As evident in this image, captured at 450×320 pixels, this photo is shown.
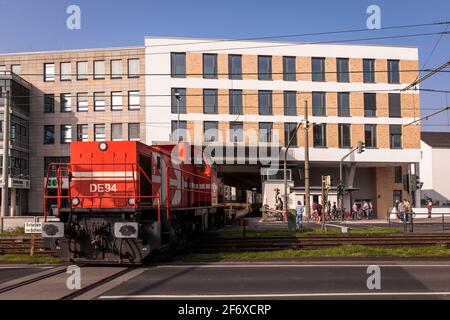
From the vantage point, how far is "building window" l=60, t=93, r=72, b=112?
51906 mm

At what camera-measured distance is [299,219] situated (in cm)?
2672

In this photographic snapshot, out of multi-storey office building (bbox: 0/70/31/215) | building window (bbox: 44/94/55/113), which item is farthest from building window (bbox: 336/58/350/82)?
multi-storey office building (bbox: 0/70/31/215)

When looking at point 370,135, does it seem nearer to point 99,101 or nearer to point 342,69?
point 342,69

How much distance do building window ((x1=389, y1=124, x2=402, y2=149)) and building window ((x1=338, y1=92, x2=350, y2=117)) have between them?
5.02 metres

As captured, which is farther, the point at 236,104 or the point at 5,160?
the point at 236,104

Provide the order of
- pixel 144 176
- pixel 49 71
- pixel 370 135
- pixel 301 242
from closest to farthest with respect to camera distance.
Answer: pixel 144 176 → pixel 301 242 → pixel 370 135 → pixel 49 71

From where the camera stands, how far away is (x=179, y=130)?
155ft

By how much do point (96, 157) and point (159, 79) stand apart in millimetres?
35671

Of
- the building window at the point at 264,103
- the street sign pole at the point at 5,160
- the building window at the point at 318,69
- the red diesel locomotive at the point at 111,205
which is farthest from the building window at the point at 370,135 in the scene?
the red diesel locomotive at the point at 111,205

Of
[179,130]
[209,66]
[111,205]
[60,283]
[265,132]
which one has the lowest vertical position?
[60,283]

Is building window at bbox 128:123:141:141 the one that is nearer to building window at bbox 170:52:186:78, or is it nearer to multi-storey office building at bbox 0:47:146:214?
multi-storey office building at bbox 0:47:146:214

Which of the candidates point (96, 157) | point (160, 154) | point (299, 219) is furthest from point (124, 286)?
point (299, 219)

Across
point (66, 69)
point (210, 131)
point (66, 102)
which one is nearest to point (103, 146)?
point (210, 131)

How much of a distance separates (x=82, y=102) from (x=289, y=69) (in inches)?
898
